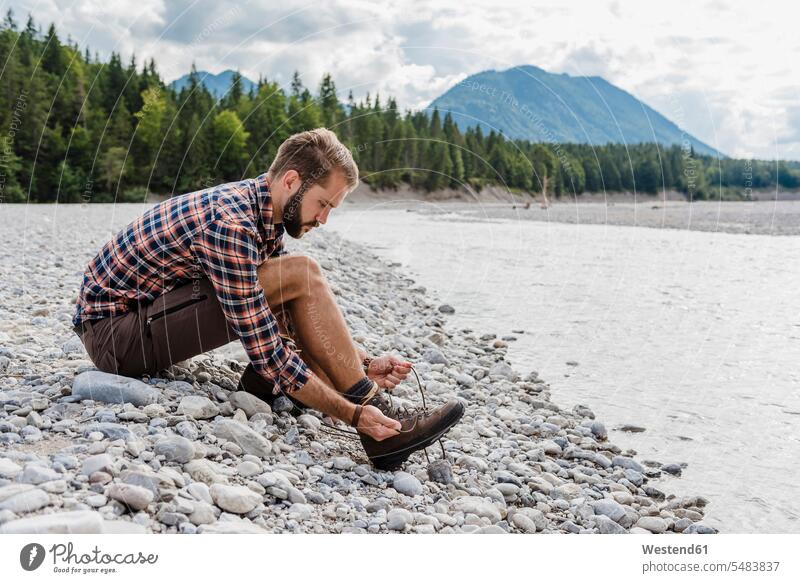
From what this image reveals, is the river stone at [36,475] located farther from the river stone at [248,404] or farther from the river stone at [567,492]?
the river stone at [567,492]

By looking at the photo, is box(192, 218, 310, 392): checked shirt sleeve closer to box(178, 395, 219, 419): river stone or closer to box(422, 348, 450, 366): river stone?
box(178, 395, 219, 419): river stone

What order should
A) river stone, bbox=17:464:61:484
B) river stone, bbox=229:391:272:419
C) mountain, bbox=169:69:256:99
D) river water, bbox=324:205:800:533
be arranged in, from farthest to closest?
mountain, bbox=169:69:256:99 → river water, bbox=324:205:800:533 → river stone, bbox=229:391:272:419 → river stone, bbox=17:464:61:484

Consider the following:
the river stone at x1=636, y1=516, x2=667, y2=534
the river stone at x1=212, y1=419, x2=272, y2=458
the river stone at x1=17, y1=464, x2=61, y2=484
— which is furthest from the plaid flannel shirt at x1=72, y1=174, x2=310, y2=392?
the river stone at x1=636, y1=516, x2=667, y2=534

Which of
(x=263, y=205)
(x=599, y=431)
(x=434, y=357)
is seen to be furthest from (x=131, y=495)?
→ (x=434, y=357)

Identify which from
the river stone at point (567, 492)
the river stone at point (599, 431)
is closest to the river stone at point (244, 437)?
the river stone at point (567, 492)

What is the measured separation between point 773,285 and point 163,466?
15.2 meters

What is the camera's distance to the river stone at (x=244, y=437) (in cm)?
367

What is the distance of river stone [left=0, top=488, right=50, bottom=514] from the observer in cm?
261

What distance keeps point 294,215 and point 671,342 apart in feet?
A: 24.8

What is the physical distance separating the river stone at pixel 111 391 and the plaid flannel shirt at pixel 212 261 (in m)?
0.41

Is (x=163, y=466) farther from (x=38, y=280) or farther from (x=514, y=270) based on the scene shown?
(x=514, y=270)

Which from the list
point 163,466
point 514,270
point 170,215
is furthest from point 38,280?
point 514,270

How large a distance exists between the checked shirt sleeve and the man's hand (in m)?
0.68
